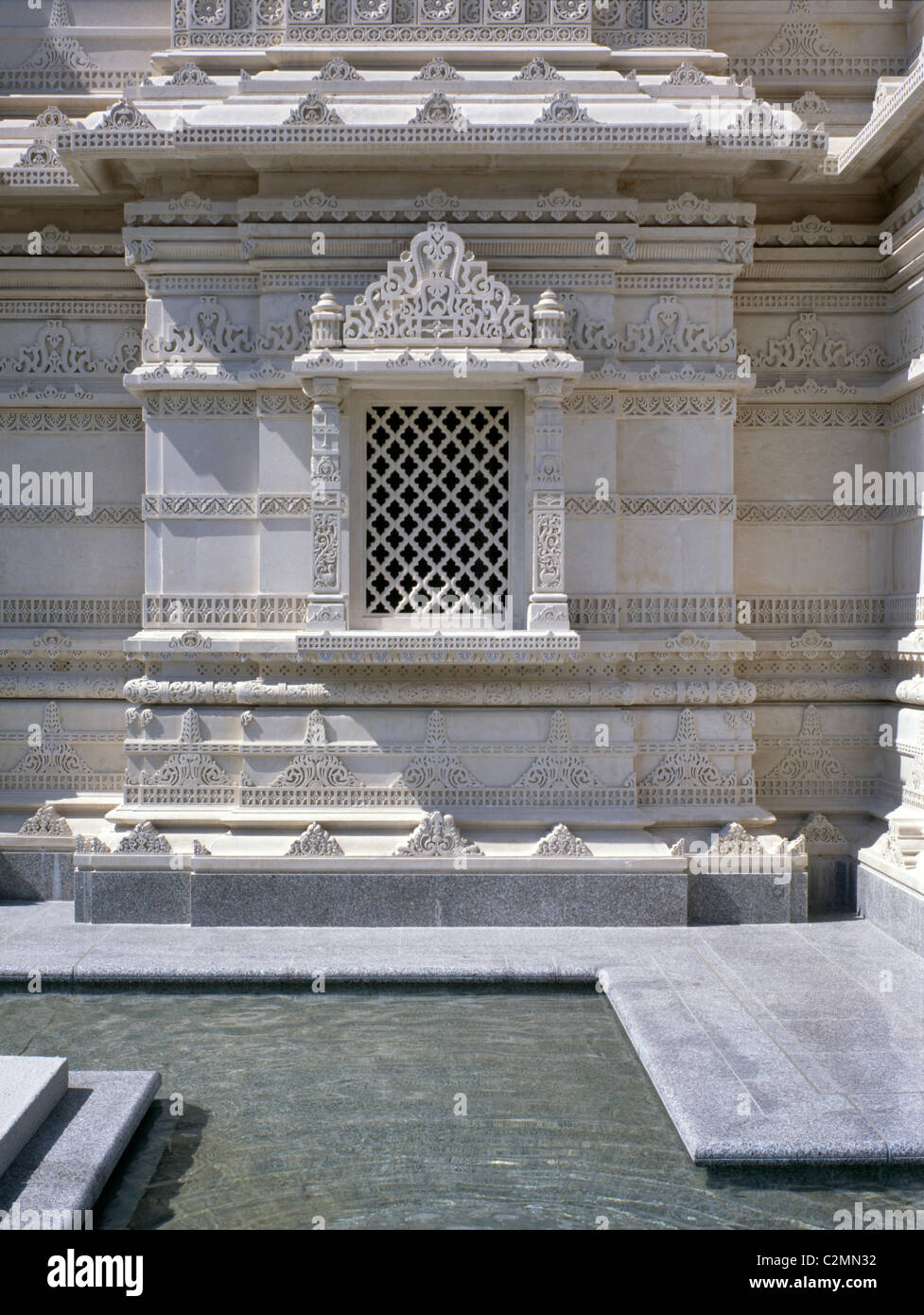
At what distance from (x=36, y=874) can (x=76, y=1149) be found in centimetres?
454

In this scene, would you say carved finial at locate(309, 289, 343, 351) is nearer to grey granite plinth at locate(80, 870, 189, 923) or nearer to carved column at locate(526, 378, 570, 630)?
carved column at locate(526, 378, 570, 630)

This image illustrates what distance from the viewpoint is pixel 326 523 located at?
825 cm

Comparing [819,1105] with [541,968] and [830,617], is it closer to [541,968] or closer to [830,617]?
[541,968]

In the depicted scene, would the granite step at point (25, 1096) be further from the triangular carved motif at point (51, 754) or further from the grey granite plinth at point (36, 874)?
the triangular carved motif at point (51, 754)

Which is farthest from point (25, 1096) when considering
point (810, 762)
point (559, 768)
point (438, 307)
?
point (810, 762)

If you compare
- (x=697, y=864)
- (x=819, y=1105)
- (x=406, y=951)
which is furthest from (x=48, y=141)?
(x=819, y=1105)

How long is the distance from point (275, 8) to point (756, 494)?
4.95 meters

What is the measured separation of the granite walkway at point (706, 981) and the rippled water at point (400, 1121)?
122 mm

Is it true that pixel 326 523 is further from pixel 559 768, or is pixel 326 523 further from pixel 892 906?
pixel 892 906

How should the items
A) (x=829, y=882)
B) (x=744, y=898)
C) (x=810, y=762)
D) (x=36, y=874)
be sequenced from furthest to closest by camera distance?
(x=810, y=762)
(x=829, y=882)
(x=36, y=874)
(x=744, y=898)

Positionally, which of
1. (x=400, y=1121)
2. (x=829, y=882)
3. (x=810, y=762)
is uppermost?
(x=810, y=762)

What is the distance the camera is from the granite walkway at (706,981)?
494cm

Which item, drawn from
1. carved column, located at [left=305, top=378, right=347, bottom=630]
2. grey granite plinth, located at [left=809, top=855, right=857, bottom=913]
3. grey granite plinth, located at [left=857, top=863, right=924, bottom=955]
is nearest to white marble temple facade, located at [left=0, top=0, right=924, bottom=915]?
carved column, located at [left=305, top=378, right=347, bottom=630]

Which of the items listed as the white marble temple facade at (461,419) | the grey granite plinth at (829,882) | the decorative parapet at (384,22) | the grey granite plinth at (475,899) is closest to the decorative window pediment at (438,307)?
the white marble temple facade at (461,419)
